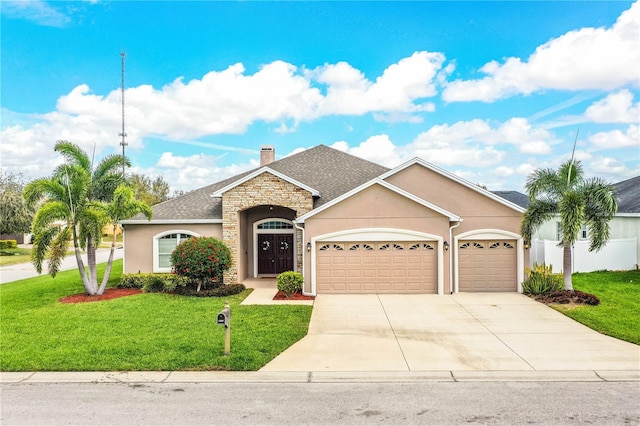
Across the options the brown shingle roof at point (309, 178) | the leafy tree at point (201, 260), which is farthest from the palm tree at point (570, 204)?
the leafy tree at point (201, 260)

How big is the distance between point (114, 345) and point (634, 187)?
2824 centimetres

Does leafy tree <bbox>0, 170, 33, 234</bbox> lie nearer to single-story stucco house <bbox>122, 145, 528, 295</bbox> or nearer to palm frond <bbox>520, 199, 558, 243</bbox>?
single-story stucco house <bbox>122, 145, 528, 295</bbox>

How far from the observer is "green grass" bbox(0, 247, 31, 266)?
30.0 meters

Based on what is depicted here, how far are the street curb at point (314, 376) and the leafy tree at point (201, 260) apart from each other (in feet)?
23.7

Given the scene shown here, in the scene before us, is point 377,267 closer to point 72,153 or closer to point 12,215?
point 72,153

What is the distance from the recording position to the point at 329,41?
21.2 meters

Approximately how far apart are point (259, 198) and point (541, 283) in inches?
427

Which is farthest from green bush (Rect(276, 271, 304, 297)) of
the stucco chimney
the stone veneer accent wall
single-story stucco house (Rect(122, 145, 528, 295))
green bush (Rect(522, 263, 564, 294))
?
the stucco chimney

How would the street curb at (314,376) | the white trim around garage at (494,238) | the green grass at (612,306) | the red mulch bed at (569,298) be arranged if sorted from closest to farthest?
the street curb at (314,376) < the green grass at (612,306) < the red mulch bed at (569,298) < the white trim around garage at (494,238)

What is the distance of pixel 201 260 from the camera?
592 inches

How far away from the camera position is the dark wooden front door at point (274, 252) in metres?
19.6

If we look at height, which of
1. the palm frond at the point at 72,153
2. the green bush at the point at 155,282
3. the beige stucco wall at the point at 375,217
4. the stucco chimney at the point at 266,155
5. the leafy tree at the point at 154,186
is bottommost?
the green bush at the point at 155,282

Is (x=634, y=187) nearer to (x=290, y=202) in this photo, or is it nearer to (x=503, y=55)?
(x=503, y=55)

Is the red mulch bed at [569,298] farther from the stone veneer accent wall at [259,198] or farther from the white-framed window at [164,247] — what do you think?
the white-framed window at [164,247]
